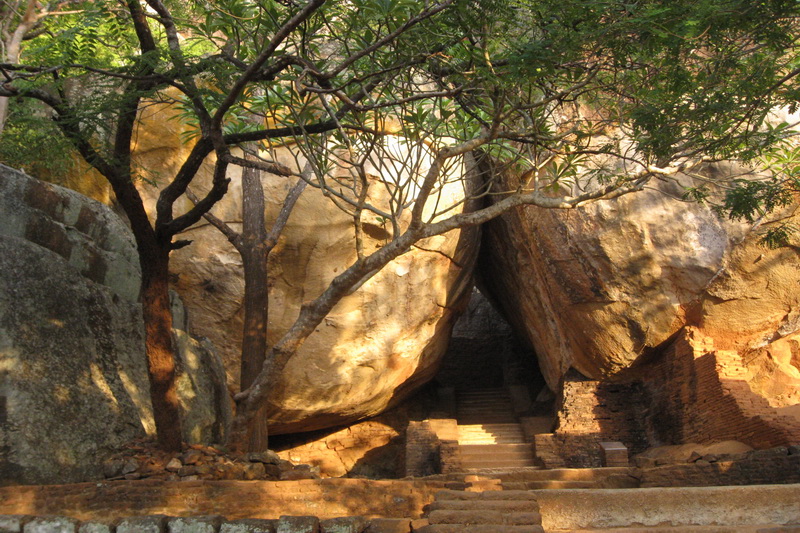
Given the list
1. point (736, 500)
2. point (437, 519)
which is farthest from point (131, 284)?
point (736, 500)

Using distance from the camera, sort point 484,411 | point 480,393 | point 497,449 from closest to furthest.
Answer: point 497,449
point 484,411
point 480,393

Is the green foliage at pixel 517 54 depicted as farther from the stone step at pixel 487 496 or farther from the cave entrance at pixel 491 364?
the cave entrance at pixel 491 364

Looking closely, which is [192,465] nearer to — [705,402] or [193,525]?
[193,525]

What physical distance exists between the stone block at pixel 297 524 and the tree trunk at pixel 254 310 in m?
3.16

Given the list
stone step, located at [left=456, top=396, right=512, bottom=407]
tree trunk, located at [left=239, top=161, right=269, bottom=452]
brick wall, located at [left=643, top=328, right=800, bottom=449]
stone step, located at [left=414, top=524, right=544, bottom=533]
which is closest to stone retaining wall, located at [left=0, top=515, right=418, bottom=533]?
stone step, located at [left=414, top=524, right=544, bottom=533]

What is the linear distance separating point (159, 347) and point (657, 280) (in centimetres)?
774

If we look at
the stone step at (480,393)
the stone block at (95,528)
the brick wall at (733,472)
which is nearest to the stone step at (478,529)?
the stone block at (95,528)

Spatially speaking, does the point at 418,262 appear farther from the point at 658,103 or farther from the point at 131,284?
the point at 658,103

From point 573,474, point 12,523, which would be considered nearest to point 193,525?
point 12,523

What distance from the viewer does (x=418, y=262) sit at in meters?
12.9

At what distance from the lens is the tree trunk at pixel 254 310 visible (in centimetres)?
850

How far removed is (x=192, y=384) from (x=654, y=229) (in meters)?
7.22

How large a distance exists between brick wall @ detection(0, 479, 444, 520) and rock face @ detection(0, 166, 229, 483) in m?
0.61

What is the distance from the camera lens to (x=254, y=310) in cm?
896
